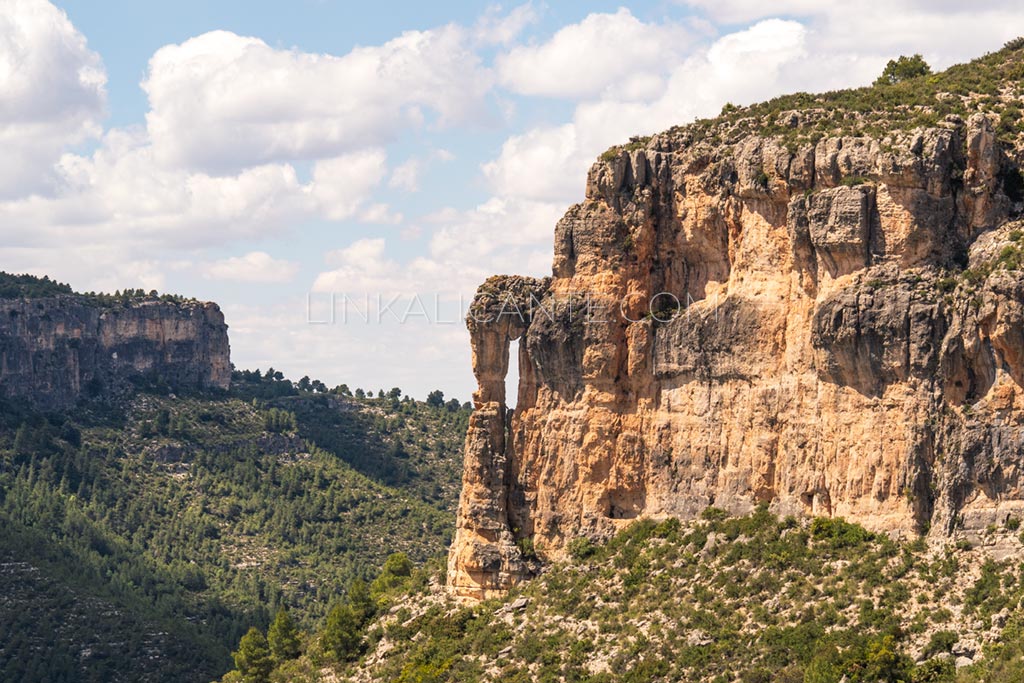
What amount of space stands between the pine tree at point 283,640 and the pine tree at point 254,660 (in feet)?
1.68

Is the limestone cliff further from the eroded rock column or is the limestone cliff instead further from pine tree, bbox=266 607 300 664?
pine tree, bbox=266 607 300 664

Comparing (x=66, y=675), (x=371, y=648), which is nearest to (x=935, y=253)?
(x=371, y=648)

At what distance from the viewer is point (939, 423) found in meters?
90.1

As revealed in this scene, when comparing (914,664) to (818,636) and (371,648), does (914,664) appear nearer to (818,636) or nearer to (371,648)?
(818,636)

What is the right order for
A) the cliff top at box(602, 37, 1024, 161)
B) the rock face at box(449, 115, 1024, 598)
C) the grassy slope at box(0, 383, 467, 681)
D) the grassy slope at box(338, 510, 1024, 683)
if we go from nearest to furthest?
the grassy slope at box(338, 510, 1024, 683)
the rock face at box(449, 115, 1024, 598)
the cliff top at box(602, 37, 1024, 161)
the grassy slope at box(0, 383, 467, 681)

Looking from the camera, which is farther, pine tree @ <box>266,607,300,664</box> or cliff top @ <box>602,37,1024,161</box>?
pine tree @ <box>266,607,300,664</box>

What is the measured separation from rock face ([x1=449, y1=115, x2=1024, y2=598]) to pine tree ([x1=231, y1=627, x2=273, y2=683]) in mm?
21353

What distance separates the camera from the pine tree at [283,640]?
416ft

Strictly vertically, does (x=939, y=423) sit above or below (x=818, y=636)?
above

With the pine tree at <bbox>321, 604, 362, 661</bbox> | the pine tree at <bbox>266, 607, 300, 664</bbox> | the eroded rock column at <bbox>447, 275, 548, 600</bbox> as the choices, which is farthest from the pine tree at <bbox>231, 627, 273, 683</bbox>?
the eroded rock column at <bbox>447, 275, 548, 600</bbox>

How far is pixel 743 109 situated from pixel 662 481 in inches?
746

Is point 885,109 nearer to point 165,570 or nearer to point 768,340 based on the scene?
point 768,340

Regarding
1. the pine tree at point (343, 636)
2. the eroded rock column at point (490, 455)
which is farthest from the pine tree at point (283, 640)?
the eroded rock column at point (490, 455)

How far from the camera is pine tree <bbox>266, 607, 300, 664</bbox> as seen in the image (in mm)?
126688
